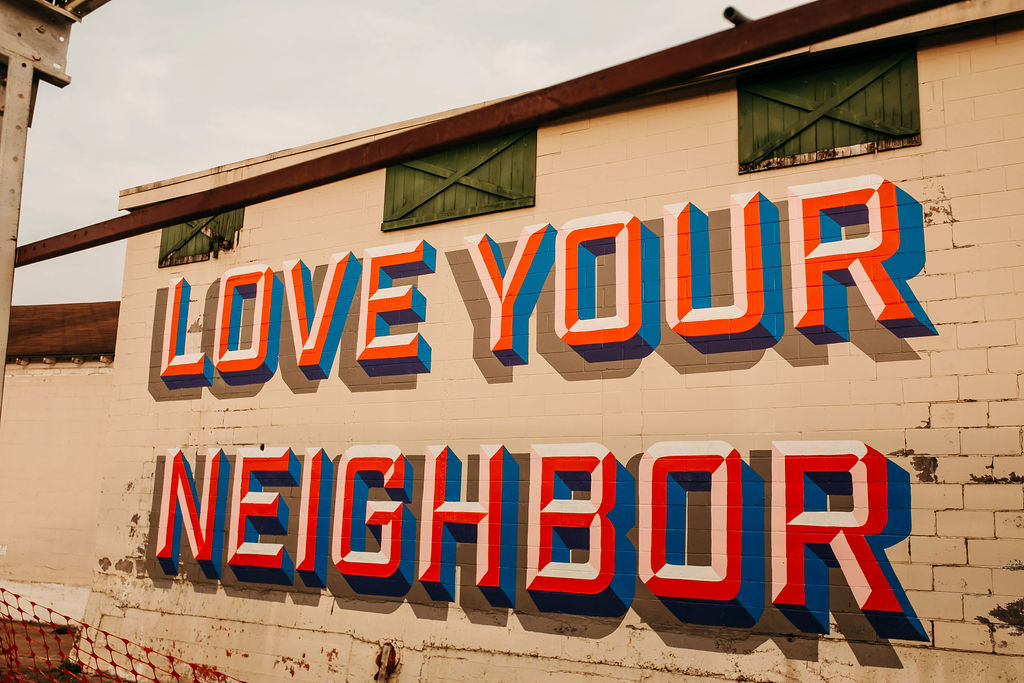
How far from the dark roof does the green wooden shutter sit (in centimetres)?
677

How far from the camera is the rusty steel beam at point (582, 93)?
325cm

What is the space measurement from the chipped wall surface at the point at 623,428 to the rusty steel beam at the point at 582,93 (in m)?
3.94

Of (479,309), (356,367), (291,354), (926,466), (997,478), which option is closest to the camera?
(997,478)

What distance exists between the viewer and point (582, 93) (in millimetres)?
3793

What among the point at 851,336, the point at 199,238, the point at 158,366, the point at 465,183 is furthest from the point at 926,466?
the point at 158,366

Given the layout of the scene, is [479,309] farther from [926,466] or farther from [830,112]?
[926,466]

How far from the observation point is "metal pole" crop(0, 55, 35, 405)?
5934mm

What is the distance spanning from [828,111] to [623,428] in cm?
336

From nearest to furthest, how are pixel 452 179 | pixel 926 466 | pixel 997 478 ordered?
pixel 997 478, pixel 926 466, pixel 452 179

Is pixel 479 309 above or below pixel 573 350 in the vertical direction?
above

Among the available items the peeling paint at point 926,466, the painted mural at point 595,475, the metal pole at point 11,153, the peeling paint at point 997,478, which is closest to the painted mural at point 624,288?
the painted mural at point 595,475

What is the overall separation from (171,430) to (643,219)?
258 inches

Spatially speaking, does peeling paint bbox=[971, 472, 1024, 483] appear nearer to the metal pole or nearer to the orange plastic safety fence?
the metal pole

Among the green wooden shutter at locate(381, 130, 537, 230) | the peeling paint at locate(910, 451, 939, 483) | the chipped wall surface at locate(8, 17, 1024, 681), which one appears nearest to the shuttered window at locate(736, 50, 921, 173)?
the chipped wall surface at locate(8, 17, 1024, 681)
